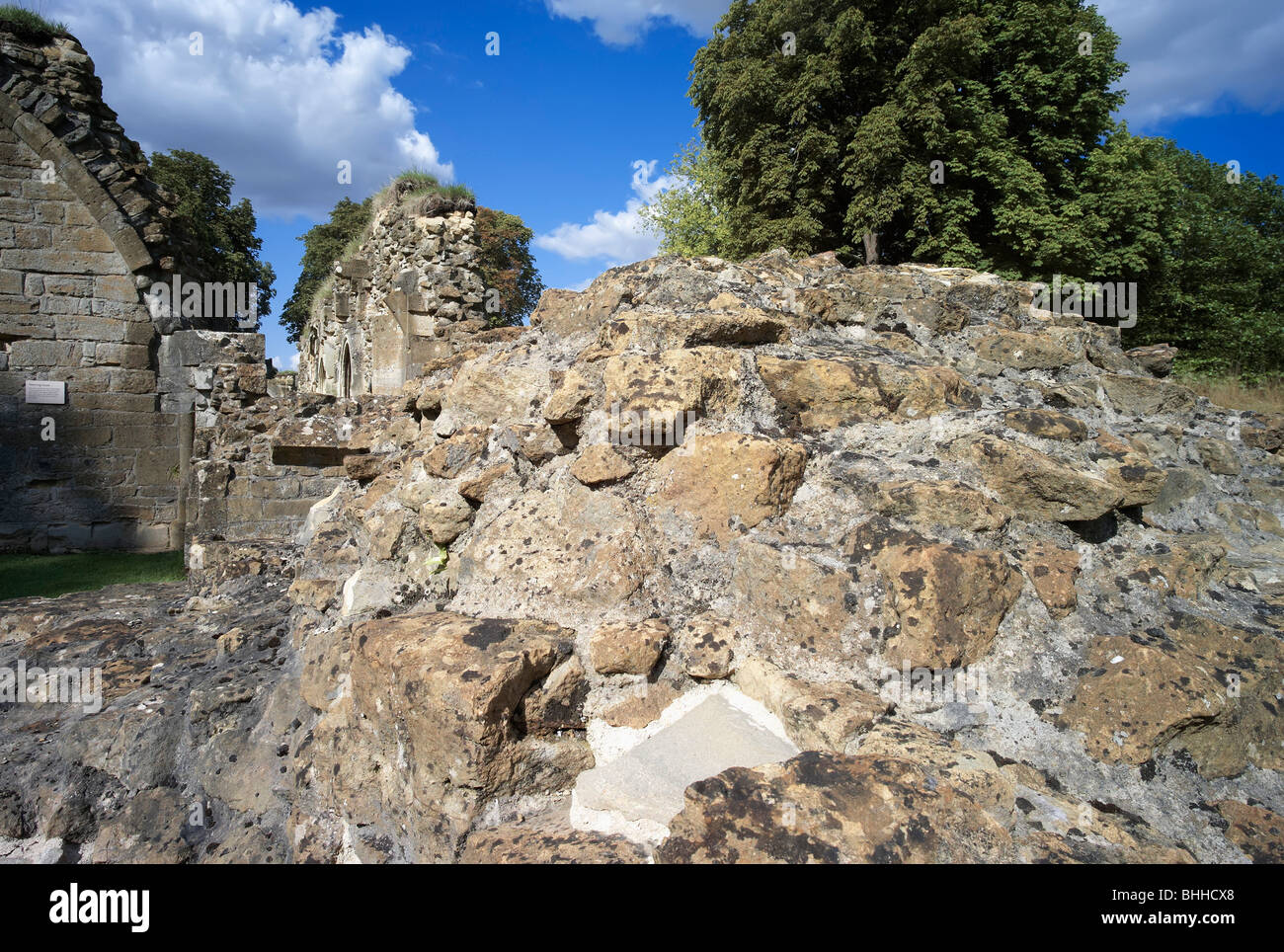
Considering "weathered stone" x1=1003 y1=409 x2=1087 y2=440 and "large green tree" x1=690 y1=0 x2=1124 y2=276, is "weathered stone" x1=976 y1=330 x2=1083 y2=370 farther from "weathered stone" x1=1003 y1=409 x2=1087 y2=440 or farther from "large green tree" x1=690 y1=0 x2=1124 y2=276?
"large green tree" x1=690 y1=0 x2=1124 y2=276

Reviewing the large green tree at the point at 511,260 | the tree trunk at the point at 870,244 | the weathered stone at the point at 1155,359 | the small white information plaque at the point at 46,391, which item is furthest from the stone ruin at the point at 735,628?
the large green tree at the point at 511,260

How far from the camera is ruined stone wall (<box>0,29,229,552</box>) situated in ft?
30.9

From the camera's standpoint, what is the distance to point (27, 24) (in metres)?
9.73

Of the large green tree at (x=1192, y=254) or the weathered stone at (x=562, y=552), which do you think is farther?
the large green tree at (x=1192, y=254)

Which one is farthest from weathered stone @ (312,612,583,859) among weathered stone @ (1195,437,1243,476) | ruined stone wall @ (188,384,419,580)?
ruined stone wall @ (188,384,419,580)

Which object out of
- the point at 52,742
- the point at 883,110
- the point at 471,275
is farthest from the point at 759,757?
the point at 883,110

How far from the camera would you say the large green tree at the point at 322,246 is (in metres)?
31.9

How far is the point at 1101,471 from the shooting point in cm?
216

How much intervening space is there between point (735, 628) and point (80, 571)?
9.72 m

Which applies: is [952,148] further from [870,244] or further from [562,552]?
[562,552]

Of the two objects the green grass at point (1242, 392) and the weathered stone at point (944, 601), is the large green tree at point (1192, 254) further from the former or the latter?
the weathered stone at point (944, 601)

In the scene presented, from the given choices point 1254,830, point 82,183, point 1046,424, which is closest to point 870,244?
point 82,183

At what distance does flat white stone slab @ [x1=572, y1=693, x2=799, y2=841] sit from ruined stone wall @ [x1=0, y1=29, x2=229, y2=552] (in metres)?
10.8

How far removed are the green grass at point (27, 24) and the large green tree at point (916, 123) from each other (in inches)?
505
